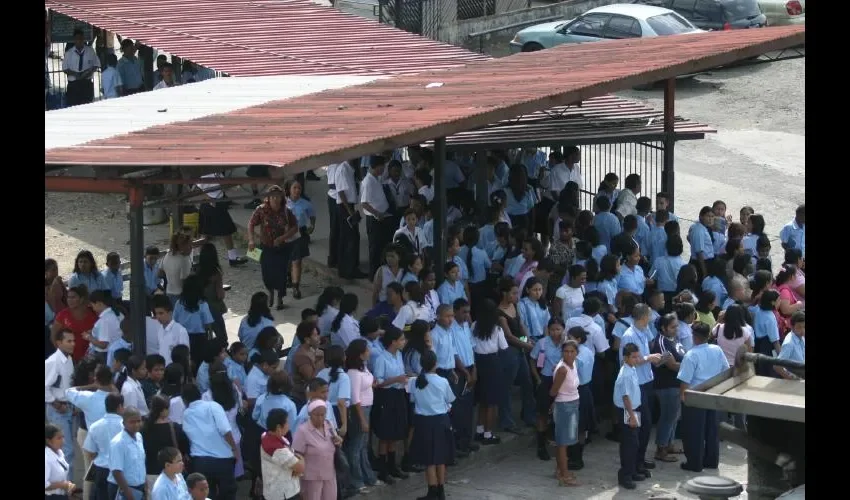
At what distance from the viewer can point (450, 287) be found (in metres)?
16.0

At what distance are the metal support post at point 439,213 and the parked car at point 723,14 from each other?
15.2m

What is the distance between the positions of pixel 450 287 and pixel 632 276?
6.34 feet

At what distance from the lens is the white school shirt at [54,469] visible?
39.2ft

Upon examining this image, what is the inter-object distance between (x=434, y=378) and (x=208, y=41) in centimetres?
985

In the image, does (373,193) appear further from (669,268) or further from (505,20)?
(505,20)

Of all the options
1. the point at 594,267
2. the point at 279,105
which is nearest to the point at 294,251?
the point at 279,105

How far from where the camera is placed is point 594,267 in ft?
53.3

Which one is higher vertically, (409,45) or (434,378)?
(409,45)

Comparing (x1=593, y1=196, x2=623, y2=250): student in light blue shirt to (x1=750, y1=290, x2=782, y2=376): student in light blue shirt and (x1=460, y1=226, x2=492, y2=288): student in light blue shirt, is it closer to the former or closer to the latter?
(x1=460, y1=226, x2=492, y2=288): student in light blue shirt

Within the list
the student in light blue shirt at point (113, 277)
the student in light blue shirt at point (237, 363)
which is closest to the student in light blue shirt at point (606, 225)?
the student in light blue shirt at point (113, 277)

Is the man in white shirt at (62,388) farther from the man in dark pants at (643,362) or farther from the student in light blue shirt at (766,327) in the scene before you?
the student in light blue shirt at (766,327)

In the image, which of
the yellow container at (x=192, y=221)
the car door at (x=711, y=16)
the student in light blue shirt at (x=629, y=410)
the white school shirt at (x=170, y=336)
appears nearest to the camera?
the white school shirt at (x=170, y=336)

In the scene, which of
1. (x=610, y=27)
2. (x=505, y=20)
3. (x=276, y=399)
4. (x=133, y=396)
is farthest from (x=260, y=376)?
(x=505, y=20)
